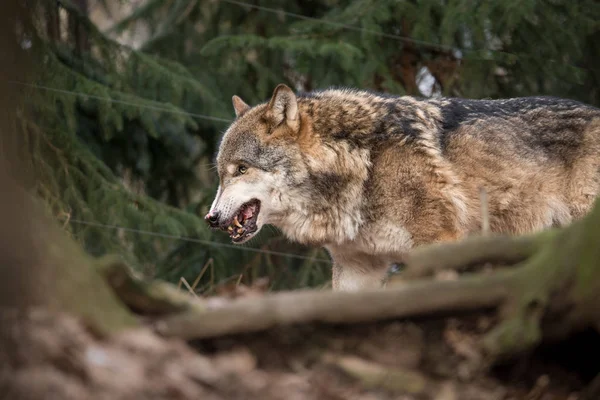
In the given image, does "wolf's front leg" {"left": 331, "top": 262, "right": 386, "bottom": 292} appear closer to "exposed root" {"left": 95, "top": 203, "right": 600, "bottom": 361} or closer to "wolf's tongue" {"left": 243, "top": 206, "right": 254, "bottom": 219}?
"wolf's tongue" {"left": 243, "top": 206, "right": 254, "bottom": 219}

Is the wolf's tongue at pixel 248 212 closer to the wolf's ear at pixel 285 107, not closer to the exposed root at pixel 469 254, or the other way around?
the wolf's ear at pixel 285 107

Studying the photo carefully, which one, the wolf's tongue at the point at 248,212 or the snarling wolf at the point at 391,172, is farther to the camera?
the wolf's tongue at the point at 248,212

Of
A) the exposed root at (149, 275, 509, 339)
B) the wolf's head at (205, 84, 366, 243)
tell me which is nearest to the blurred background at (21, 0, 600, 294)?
the wolf's head at (205, 84, 366, 243)

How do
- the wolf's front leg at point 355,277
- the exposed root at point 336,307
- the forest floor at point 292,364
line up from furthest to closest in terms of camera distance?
the wolf's front leg at point 355,277
the exposed root at point 336,307
the forest floor at point 292,364

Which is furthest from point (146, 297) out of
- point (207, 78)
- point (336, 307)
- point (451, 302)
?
point (207, 78)

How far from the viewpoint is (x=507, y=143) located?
20.3 ft

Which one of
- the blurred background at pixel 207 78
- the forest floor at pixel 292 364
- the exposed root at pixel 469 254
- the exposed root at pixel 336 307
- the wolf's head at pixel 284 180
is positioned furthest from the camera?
the blurred background at pixel 207 78

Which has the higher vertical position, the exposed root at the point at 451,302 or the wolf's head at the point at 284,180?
the exposed root at the point at 451,302

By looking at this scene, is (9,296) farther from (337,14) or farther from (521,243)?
(337,14)

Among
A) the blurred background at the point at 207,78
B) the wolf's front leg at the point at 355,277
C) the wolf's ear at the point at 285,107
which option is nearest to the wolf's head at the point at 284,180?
the wolf's ear at the point at 285,107

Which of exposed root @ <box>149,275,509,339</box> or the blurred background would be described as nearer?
exposed root @ <box>149,275,509,339</box>

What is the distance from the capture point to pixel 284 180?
615 centimetres

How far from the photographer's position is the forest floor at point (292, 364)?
8.89 feet

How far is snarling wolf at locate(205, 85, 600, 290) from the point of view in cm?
588
